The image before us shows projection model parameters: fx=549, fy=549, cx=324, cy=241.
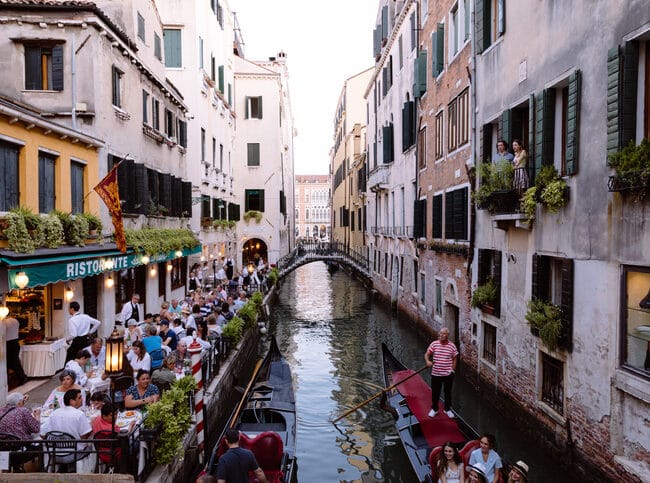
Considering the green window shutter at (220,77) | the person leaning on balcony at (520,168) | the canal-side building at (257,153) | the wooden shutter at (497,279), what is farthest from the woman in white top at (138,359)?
the canal-side building at (257,153)

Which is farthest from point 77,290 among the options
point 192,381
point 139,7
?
point 139,7

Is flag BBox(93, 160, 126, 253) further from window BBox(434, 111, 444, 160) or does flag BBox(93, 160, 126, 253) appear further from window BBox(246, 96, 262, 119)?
window BBox(246, 96, 262, 119)

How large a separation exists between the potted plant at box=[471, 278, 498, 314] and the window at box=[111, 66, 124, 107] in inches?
358

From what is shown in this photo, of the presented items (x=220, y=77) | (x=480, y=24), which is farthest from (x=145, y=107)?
(x=220, y=77)

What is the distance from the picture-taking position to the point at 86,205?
37.2 feet

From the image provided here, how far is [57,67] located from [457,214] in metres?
9.40

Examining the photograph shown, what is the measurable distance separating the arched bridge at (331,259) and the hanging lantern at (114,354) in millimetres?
24291

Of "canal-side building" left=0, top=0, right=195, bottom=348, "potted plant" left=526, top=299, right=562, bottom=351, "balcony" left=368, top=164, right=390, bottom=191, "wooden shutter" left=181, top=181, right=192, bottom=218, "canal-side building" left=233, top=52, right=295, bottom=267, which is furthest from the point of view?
"canal-side building" left=233, top=52, right=295, bottom=267

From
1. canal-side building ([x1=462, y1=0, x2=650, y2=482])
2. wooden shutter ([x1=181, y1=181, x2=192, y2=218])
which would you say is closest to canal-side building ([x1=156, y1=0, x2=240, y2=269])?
wooden shutter ([x1=181, y1=181, x2=192, y2=218])

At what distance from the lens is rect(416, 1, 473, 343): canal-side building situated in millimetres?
13059

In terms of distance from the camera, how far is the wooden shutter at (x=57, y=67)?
443 inches

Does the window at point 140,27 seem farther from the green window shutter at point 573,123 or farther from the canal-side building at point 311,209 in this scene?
the canal-side building at point 311,209

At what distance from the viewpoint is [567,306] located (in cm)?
770

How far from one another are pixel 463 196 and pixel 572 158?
18.3 feet
